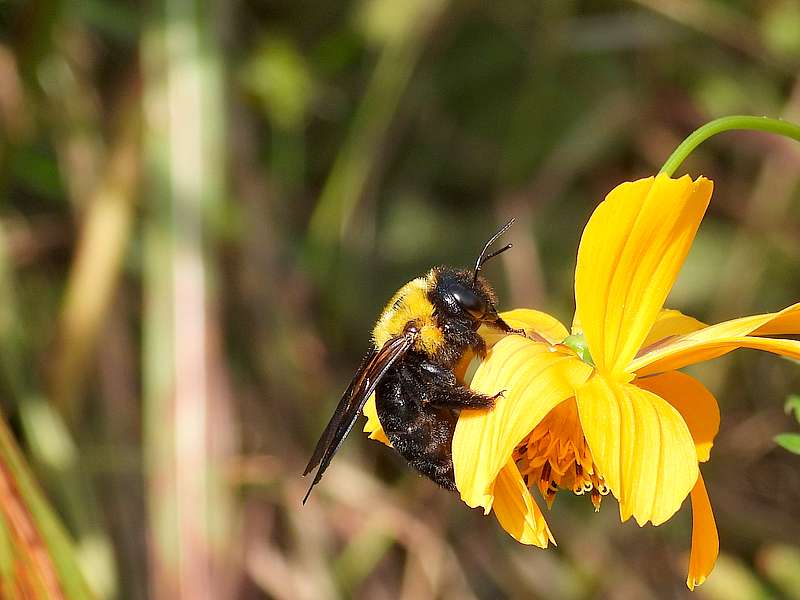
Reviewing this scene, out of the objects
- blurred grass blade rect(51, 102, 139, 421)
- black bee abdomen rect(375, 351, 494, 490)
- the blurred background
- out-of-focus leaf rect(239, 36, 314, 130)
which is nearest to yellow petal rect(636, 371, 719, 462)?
black bee abdomen rect(375, 351, 494, 490)

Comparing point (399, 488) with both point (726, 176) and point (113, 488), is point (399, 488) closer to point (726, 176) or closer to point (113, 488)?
point (113, 488)

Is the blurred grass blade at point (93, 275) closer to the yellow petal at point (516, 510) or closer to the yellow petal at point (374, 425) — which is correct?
the yellow petal at point (374, 425)

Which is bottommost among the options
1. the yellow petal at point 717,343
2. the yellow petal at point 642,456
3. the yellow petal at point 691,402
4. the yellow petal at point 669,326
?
the yellow petal at point 691,402

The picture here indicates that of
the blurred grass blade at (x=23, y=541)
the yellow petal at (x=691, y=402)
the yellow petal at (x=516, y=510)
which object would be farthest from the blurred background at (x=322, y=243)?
the yellow petal at (x=516, y=510)

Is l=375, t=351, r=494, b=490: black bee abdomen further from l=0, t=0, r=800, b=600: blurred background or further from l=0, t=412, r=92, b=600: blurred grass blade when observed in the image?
l=0, t=0, r=800, b=600: blurred background

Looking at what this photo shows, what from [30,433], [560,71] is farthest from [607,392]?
[560,71]
